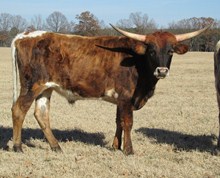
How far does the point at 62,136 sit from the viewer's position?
28.0ft

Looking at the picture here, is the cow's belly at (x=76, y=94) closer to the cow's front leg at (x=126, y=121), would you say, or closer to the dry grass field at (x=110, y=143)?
the cow's front leg at (x=126, y=121)

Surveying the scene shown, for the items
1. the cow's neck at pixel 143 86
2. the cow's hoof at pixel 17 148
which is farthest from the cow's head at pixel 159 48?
the cow's hoof at pixel 17 148

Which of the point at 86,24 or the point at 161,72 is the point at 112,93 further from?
the point at 86,24

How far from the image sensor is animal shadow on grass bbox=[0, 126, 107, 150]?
316 inches

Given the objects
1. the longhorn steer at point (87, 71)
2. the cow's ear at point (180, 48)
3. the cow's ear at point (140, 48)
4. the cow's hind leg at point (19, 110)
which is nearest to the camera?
the cow's ear at point (180, 48)

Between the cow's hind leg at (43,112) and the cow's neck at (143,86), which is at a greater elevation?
the cow's neck at (143,86)

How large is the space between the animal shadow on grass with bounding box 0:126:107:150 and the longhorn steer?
0.82 metres

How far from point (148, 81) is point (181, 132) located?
2335 millimetres

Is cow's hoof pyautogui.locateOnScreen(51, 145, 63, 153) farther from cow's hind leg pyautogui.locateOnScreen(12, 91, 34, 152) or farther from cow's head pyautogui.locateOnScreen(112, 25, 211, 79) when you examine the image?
cow's head pyautogui.locateOnScreen(112, 25, 211, 79)

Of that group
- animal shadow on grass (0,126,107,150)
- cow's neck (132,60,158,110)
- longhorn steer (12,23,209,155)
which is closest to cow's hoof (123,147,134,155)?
longhorn steer (12,23,209,155)

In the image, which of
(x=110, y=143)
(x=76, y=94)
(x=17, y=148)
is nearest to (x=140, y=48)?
(x=76, y=94)

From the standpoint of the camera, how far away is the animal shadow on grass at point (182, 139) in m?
7.62

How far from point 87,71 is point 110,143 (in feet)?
5.43

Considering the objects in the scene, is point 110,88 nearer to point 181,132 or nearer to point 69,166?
point 69,166
